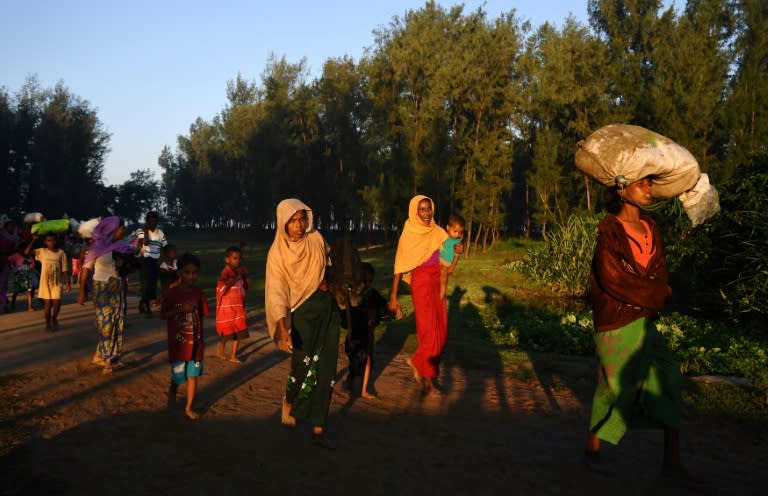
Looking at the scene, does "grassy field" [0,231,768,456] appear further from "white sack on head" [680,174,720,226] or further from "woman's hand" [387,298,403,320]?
"white sack on head" [680,174,720,226]

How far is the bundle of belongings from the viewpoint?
4.68 meters

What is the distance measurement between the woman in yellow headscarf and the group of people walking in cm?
1

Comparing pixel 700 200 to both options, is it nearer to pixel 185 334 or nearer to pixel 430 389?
pixel 430 389

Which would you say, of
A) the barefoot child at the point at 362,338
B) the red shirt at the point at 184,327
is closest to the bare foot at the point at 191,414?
the red shirt at the point at 184,327

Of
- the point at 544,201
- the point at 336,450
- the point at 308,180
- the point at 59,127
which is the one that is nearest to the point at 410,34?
the point at 544,201

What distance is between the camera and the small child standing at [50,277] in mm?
11805

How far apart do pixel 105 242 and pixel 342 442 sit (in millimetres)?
5013

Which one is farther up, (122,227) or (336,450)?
(122,227)

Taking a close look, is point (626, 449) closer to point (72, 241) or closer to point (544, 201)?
point (72, 241)

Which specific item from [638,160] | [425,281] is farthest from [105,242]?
[638,160]

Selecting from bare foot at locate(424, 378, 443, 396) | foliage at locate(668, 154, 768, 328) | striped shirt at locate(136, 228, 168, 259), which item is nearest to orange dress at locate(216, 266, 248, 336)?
bare foot at locate(424, 378, 443, 396)

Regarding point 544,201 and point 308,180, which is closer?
point 544,201

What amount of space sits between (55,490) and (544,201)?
3120 cm

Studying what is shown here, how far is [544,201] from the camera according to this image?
33719 mm
